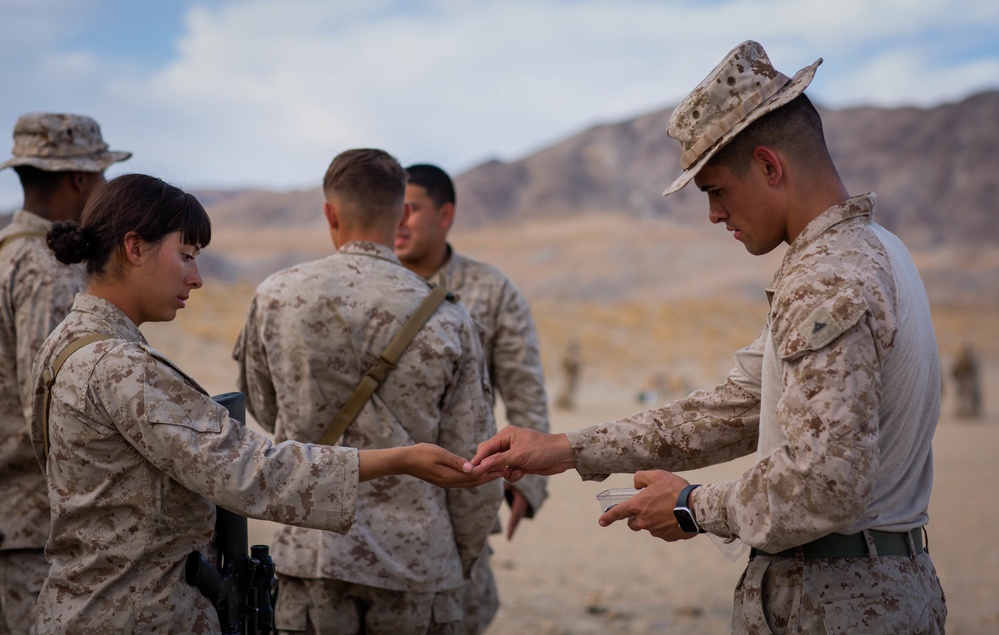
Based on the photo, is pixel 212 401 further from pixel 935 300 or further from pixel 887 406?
pixel 935 300

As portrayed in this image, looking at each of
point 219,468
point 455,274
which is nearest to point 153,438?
point 219,468

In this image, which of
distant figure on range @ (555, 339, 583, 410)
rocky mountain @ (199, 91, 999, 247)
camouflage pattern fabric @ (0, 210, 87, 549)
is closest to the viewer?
camouflage pattern fabric @ (0, 210, 87, 549)

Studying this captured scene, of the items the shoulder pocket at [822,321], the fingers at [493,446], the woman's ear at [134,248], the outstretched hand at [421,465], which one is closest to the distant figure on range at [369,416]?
the fingers at [493,446]

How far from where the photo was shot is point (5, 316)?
4.25 m

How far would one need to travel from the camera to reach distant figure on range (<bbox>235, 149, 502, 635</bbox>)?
3.89m

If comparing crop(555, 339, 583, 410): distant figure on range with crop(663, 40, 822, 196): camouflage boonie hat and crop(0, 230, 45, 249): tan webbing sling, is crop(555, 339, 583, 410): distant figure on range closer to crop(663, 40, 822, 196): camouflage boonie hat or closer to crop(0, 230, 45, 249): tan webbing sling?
crop(0, 230, 45, 249): tan webbing sling

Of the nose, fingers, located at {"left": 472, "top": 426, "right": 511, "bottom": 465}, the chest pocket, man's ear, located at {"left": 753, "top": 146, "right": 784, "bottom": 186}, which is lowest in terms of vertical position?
fingers, located at {"left": 472, "top": 426, "right": 511, "bottom": 465}

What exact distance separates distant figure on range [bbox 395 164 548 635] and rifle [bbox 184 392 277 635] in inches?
92.4

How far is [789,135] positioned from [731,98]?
0.19 m

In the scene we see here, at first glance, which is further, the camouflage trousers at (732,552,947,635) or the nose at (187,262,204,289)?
Answer: the nose at (187,262,204,289)

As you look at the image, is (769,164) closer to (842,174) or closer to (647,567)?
(647,567)

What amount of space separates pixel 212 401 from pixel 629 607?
5951mm

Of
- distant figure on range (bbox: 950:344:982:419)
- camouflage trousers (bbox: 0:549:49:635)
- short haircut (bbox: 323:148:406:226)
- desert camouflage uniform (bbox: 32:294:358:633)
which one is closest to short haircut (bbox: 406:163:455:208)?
short haircut (bbox: 323:148:406:226)

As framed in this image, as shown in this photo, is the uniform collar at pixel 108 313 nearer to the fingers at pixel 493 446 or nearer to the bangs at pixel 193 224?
the bangs at pixel 193 224
